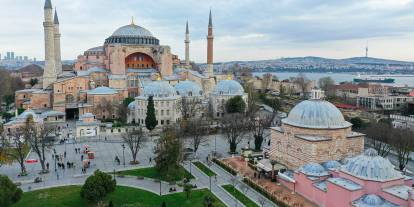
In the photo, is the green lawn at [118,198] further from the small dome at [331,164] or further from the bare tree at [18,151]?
the small dome at [331,164]

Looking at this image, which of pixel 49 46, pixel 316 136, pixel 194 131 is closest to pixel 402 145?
pixel 316 136

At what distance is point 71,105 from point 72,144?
40.4 feet

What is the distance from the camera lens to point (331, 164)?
2316cm

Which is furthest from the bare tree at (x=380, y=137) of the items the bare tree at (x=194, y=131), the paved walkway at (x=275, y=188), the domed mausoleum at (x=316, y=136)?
the bare tree at (x=194, y=131)

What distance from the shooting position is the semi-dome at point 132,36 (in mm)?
61500

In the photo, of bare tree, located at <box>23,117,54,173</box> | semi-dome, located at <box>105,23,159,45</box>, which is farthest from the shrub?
semi-dome, located at <box>105,23,159,45</box>

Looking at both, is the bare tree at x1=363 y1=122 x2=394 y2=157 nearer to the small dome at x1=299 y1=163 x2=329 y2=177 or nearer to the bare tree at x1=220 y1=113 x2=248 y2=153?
the small dome at x1=299 y1=163 x2=329 y2=177

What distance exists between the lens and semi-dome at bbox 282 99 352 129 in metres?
24.9

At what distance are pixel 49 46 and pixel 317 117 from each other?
3901cm

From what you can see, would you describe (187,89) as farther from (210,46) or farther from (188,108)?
(210,46)

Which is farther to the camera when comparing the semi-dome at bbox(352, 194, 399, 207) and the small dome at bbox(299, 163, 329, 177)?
the small dome at bbox(299, 163, 329, 177)

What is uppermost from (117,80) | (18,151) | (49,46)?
(49,46)

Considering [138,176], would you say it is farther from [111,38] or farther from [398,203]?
[111,38]

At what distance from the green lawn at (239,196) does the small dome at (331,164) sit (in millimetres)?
5629
